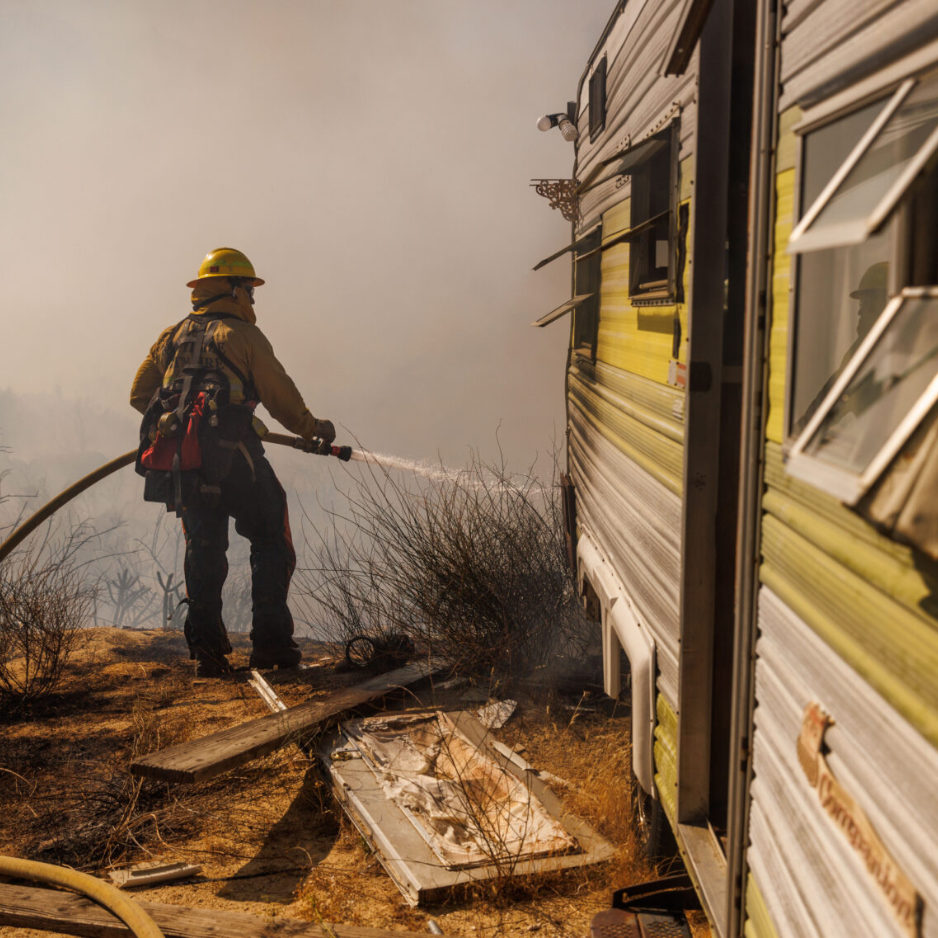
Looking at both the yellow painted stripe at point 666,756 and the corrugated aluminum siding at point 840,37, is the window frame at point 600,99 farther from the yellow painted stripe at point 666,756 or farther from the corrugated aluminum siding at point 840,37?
the yellow painted stripe at point 666,756

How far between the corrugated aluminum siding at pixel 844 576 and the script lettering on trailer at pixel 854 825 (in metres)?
0.17

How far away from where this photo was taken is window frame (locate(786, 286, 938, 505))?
101 cm

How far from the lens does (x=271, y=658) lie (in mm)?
6773

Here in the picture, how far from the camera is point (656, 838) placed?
345 cm

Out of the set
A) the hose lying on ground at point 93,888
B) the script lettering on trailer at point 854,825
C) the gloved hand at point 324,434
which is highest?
the script lettering on trailer at point 854,825

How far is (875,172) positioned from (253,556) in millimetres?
6070

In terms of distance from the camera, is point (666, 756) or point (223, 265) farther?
point (223, 265)

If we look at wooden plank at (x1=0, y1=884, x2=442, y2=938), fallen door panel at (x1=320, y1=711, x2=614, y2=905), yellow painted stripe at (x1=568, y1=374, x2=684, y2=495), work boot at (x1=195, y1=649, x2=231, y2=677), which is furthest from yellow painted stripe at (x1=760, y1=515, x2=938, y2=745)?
work boot at (x1=195, y1=649, x2=231, y2=677)

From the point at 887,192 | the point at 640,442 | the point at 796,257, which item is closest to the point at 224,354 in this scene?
the point at 640,442

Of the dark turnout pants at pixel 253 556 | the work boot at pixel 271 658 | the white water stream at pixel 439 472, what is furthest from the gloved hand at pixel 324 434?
the work boot at pixel 271 658

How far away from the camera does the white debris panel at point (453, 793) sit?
11.8 feet

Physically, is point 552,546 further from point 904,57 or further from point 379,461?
point 904,57

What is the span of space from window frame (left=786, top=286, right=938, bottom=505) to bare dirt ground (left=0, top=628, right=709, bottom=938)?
8.40 feet

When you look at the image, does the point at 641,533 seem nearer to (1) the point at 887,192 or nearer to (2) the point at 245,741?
(1) the point at 887,192
